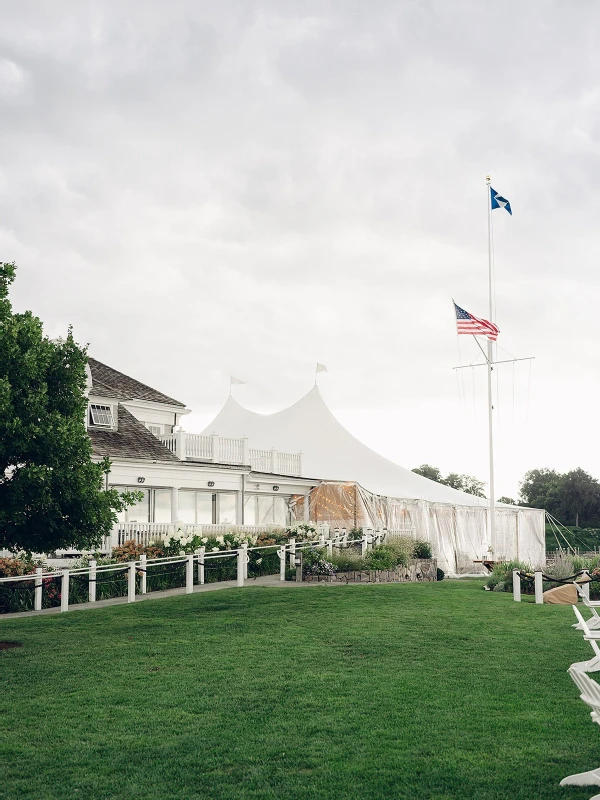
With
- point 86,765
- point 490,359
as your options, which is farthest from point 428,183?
point 86,765

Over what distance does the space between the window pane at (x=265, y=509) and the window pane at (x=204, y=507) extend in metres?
2.98

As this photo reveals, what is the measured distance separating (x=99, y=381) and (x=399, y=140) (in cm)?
1491

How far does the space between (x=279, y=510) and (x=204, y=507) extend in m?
4.11

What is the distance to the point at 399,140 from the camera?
2197 centimetres

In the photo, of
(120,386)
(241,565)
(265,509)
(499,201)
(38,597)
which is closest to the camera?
(38,597)

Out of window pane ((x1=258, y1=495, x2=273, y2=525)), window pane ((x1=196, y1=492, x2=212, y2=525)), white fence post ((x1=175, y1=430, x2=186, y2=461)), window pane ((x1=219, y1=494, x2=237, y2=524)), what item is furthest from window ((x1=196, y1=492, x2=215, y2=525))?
window pane ((x1=258, y1=495, x2=273, y2=525))

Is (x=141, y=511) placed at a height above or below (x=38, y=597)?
above

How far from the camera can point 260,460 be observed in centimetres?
3262

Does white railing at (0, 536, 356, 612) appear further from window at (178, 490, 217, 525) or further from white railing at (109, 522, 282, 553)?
window at (178, 490, 217, 525)

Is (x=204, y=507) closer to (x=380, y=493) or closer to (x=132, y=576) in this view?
(x=380, y=493)

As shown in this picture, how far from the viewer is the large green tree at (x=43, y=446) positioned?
495 inches

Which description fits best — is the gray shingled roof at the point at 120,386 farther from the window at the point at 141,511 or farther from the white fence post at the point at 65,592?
the white fence post at the point at 65,592

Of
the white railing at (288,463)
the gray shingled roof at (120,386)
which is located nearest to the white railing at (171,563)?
the white railing at (288,463)

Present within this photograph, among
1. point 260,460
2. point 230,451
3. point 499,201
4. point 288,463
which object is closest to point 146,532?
point 230,451
